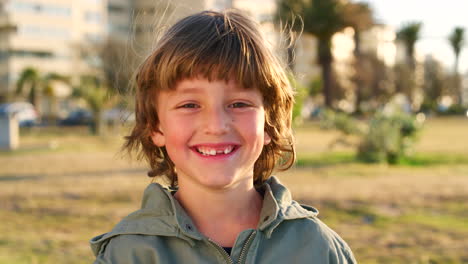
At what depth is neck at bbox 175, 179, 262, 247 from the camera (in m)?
1.94

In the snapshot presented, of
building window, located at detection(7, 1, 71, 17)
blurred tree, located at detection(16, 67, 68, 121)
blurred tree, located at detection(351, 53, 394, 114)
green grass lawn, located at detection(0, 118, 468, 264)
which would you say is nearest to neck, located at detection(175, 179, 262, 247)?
green grass lawn, located at detection(0, 118, 468, 264)

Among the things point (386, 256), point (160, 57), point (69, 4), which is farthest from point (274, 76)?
point (69, 4)

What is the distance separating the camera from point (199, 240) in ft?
5.90

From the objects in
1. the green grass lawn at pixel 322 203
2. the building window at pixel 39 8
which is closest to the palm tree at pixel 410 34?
the building window at pixel 39 8

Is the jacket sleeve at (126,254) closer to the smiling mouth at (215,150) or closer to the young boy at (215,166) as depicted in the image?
the young boy at (215,166)

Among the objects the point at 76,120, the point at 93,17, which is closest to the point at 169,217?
the point at 76,120

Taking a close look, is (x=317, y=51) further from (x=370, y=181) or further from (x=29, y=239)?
(x=29, y=239)

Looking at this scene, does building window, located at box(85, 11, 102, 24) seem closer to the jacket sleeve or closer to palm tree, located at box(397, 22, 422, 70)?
palm tree, located at box(397, 22, 422, 70)

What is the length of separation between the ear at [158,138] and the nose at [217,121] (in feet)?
1.05

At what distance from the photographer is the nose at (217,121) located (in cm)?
183

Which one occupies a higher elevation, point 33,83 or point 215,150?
point 215,150

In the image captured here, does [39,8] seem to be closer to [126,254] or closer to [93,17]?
[93,17]

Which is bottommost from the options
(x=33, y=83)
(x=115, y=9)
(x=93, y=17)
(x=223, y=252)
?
(x=33, y=83)

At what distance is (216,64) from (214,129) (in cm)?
20
